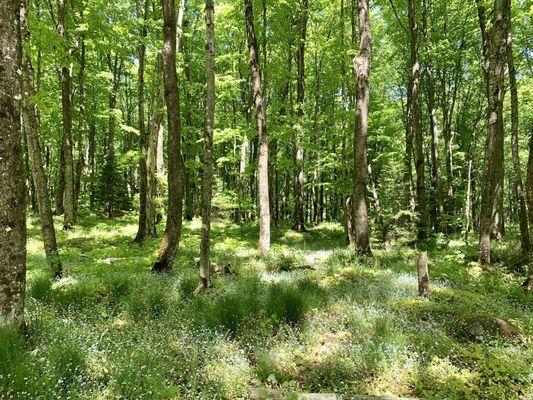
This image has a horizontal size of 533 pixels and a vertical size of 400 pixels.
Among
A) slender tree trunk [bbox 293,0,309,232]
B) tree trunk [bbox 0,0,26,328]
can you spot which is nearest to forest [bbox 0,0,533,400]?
tree trunk [bbox 0,0,26,328]

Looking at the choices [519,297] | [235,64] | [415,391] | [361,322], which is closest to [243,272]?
[361,322]

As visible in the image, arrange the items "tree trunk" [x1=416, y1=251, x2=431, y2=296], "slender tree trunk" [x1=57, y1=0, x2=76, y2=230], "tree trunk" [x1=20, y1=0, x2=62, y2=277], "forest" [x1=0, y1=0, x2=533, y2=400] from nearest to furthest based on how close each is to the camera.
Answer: "forest" [x1=0, y1=0, x2=533, y2=400]
"tree trunk" [x1=20, y1=0, x2=62, y2=277]
"tree trunk" [x1=416, y1=251, x2=431, y2=296]
"slender tree trunk" [x1=57, y1=0, x2=76, y2=230]

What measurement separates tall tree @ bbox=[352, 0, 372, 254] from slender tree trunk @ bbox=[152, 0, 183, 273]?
593 centimetres

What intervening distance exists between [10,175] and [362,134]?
10.1 meters

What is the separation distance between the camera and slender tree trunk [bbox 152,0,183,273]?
9773 mm

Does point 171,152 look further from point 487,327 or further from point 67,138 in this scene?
point 67,138

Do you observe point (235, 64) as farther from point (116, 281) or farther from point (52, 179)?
point (52, 179)

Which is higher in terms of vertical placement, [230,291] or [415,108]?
[415,108]

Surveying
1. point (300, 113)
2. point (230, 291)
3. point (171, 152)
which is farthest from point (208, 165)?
point (300, 113)

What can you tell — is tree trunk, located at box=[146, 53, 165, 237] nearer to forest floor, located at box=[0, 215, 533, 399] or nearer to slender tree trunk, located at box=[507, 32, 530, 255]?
forest floor, located at box=[0, 215, 533, 399]

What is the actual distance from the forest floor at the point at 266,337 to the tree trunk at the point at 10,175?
1.69ft

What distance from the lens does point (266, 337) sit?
5.93m

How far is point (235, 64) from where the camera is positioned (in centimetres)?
2189

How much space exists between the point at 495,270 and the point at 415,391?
8.02 m
